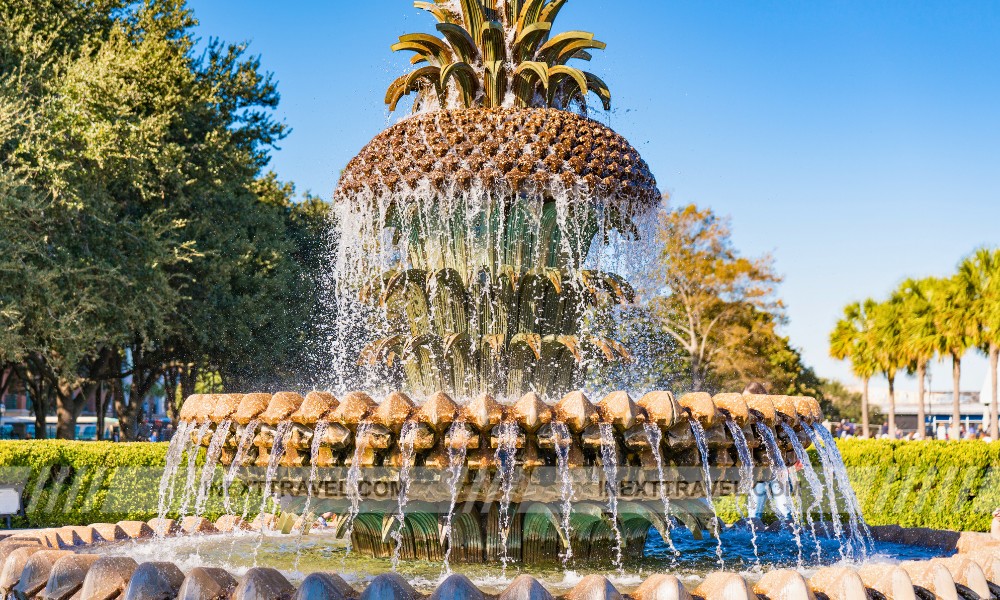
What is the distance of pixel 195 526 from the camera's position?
8.15 metres

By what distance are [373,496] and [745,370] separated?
3251cm

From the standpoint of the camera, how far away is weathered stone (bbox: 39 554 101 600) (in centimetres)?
471

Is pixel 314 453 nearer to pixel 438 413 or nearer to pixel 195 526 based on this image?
pixel 438 413

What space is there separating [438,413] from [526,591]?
1439 mm

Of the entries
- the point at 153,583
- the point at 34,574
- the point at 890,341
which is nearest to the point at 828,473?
the point at 153,583

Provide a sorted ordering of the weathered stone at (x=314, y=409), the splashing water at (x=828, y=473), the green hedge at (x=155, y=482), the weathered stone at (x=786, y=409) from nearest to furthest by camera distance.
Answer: the weathered stone at (x=314, y=409) → the weathered stone at (x=786, y=409) → the splashing water at (x=828, y=473) → the green hedge at (x=155, y=482)

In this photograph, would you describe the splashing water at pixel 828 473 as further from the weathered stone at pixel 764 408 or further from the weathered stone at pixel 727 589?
the weathered stone at pixel 727 589

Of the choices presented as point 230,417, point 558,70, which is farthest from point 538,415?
point 558,70

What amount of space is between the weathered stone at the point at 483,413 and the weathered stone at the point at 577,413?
369 millimetres

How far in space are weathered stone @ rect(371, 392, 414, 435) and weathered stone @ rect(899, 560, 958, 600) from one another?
2893 mm

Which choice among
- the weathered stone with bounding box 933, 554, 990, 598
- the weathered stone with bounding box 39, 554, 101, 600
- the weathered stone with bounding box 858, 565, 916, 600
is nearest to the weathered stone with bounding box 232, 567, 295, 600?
the weathered stone with bounding box 39, 554, 101, 600

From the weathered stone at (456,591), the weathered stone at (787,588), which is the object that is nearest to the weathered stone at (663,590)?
the weathered stone at (787,588)

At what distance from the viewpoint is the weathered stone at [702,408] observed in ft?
18.0

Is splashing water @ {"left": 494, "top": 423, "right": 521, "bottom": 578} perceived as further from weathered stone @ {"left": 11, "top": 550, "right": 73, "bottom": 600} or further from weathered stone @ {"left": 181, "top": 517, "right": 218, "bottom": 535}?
weathered stone @ {"left": 181, "top": 517, "right": 218, "bottom": 535}
